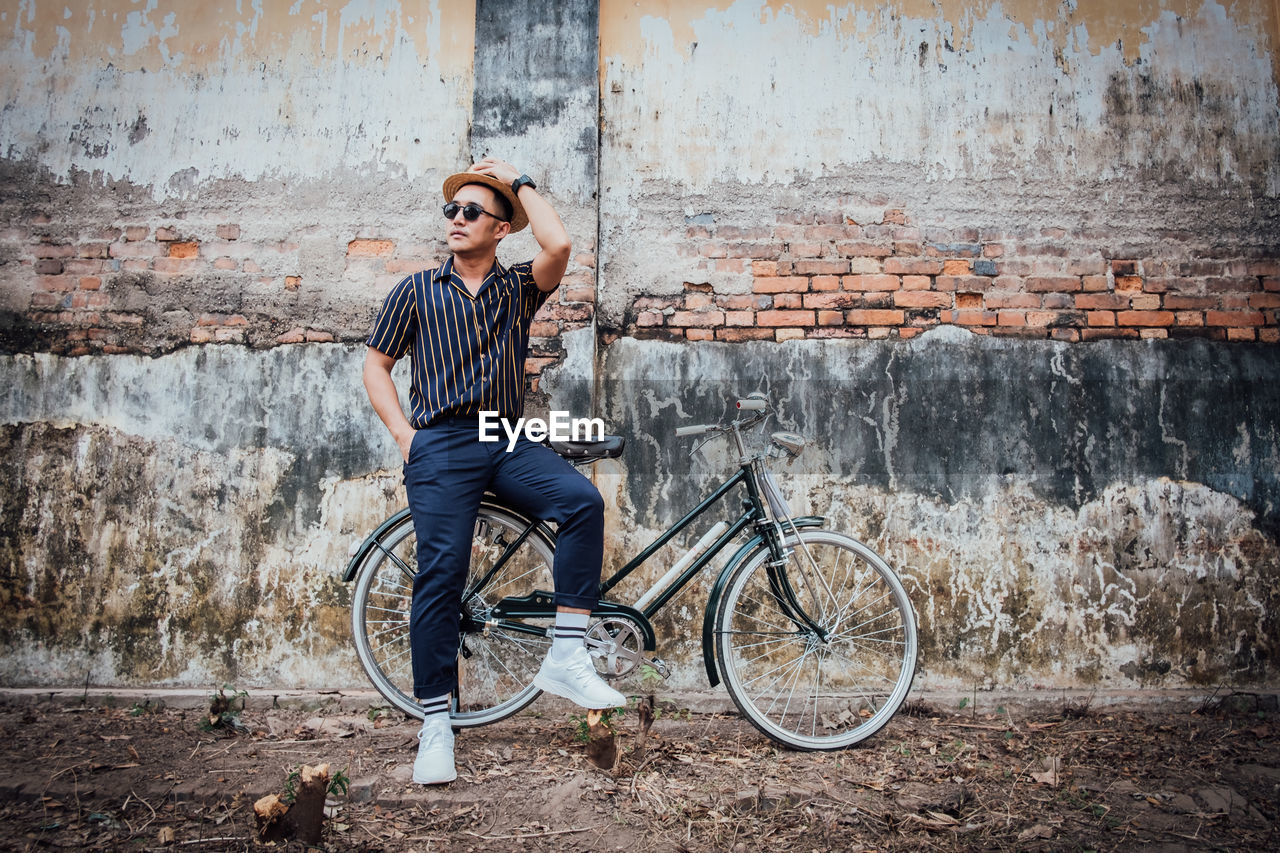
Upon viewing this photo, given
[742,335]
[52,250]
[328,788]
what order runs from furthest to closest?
[52,250]
[742,335]
[328,788]

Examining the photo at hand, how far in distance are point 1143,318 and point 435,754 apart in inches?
141

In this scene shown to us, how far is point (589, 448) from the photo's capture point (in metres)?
2.86

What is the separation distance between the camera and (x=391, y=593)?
322cm

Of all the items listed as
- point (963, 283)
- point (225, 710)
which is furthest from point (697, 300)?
point (225, 710)

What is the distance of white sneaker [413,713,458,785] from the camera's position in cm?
248

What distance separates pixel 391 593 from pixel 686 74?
2.74 meters

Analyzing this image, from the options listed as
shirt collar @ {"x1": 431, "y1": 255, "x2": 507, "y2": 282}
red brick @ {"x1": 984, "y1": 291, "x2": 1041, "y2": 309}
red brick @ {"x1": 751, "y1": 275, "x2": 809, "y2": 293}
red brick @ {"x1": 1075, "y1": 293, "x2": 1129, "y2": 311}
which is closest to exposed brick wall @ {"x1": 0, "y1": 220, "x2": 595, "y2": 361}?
shirt collar @ {"x1": 431, "y1": 255, "x2": 507, "y2": 282}

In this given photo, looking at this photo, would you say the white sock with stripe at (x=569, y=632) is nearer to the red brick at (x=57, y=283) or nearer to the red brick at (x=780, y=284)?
the red brick at (x=780, y=284)

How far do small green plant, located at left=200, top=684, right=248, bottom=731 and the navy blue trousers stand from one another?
110 centimetres

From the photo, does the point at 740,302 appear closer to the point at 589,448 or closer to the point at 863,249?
the point at 863,249

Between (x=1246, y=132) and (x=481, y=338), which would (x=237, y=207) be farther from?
(x=1246, y=132)

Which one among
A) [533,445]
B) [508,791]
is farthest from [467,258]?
[508,791]

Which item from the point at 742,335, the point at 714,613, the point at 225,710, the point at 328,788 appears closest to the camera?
the point at 328,788

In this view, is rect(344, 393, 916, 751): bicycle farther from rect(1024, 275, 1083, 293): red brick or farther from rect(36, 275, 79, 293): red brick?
rect(36, 275, 79, 293): red brick
